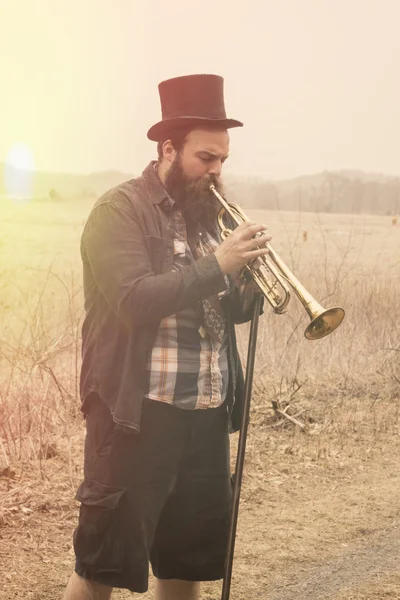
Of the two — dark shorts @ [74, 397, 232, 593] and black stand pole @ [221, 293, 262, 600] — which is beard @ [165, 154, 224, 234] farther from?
dark shorts @ [74, 397, 232, 593]

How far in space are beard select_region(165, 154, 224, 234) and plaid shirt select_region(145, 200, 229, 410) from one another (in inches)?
1.9

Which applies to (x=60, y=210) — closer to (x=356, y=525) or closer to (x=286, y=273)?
(x=356, y=525)

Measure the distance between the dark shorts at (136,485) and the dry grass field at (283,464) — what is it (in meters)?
1.21

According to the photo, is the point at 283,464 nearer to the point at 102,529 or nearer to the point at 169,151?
the point at 102,529

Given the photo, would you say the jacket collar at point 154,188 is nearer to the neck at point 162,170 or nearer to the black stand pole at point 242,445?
the neck at point 162,170

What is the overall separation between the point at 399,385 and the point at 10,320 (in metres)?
3.65

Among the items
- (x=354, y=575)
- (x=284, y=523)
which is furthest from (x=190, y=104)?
(x=284, y=523)

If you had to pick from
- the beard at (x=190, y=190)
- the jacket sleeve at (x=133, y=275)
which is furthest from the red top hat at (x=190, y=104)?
the jacket sleeve at (x=133, y=275)

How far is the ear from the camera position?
8.84 ft

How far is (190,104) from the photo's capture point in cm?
271

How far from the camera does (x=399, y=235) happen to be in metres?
13.5

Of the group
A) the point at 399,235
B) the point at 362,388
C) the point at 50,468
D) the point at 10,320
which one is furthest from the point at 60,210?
the point at 50,468

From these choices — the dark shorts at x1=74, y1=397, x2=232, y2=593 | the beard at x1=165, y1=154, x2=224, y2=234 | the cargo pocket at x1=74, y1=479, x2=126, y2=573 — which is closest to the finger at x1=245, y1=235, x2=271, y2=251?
the beard at x1=165, y1=154, x2=224, y2=234

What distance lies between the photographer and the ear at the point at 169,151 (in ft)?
8.84
